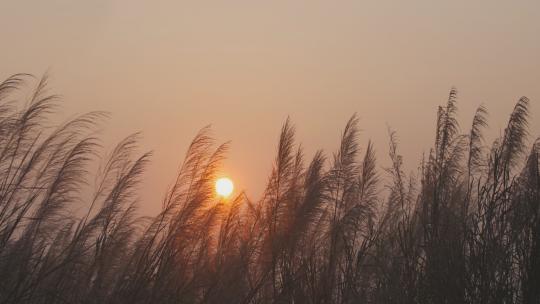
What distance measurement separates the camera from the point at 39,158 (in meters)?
5.99

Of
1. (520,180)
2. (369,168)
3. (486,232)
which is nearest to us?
(486,232)

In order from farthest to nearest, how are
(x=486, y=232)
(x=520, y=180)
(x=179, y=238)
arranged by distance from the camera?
(x=520, y=180) < (x=486, y=232) < (x=179, y=238)

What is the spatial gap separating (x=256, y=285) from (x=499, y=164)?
9.00 feet

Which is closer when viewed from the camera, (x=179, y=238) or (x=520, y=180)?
(x=179, y=238)

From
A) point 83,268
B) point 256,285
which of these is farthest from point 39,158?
point 256,285

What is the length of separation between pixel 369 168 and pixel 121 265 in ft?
10.4

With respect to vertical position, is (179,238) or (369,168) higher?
(369,168)

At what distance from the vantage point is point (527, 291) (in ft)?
19.5

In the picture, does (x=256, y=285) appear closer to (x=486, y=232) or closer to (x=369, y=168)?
(x=486, y=232)

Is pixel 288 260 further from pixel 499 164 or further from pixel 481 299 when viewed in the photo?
pixel 499 164

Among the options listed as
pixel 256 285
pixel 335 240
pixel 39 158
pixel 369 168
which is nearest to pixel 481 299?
pixel 335 240

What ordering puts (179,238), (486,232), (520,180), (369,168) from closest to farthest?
(179,238), (486,232), (520,180), (369,168)

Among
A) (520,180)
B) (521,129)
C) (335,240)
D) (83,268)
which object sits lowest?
(83,268)

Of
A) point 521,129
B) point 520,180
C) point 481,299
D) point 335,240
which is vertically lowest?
point 481,299
